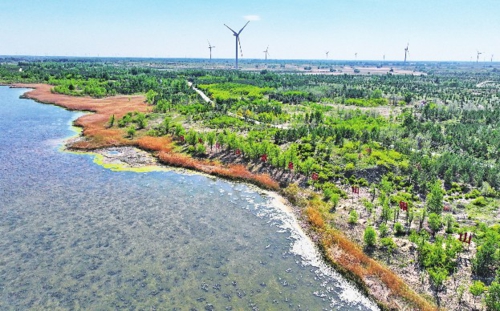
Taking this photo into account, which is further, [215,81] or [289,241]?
[215,81]

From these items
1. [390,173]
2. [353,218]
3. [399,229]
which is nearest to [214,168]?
[353,218]

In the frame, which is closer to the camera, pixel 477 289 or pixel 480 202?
pixel 477 289

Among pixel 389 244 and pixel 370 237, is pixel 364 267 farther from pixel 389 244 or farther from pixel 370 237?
pixel 389 244

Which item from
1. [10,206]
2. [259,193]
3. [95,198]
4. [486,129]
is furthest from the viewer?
[486,129]

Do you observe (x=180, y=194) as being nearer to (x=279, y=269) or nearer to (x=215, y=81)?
(x=279, y=269)

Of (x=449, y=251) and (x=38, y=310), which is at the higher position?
(x=449, y=251)

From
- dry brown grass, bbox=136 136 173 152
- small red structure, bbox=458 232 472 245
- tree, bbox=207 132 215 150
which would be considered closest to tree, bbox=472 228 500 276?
small red structure, bbox=458 232 472 245

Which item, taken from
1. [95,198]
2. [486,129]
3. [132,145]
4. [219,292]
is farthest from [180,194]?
[486,129]

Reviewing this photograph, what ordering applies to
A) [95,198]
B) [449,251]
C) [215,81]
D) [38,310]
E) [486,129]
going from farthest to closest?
1. [215,81]
2. [486,129]
3. [95,198]
4. [449,251]
5. [38,310]
